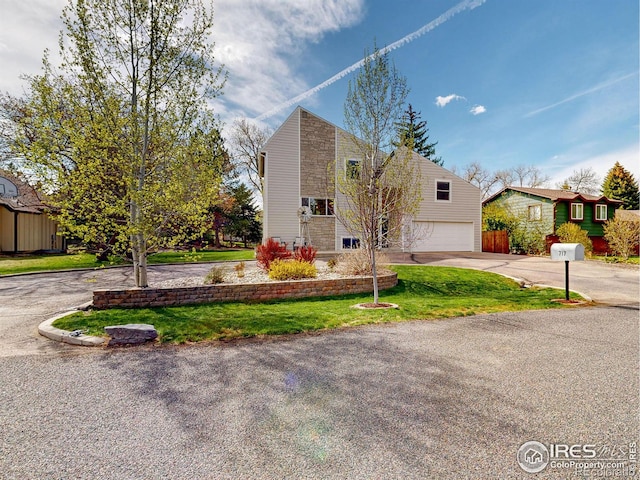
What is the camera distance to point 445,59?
41.8 feet

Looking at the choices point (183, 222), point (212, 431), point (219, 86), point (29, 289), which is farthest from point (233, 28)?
point (29, 289)

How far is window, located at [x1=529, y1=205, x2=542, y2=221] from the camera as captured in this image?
23.0m

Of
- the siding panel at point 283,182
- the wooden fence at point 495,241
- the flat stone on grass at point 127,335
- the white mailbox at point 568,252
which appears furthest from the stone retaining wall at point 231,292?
the wooden fence at point 495,241

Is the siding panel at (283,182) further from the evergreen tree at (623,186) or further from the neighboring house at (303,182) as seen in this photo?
the evergreen tree at (623,186)

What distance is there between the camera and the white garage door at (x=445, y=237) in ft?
64.4

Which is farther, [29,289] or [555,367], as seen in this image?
[29,289]

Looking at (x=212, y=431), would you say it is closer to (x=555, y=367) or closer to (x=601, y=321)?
(x=555, y=367)

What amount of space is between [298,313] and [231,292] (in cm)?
222

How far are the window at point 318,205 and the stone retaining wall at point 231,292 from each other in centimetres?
920

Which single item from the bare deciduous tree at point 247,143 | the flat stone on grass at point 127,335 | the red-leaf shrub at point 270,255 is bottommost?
the flat stone on grass at point 127,335

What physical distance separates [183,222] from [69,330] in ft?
10.6

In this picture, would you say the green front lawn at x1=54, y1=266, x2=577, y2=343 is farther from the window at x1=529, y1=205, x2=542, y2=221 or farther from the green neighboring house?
the window at x1=529, y1=205, x2=542, y2=221

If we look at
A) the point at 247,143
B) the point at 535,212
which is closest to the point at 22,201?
the point at 247,143

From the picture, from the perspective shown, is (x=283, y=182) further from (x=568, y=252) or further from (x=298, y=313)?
(x=568, y=252)
